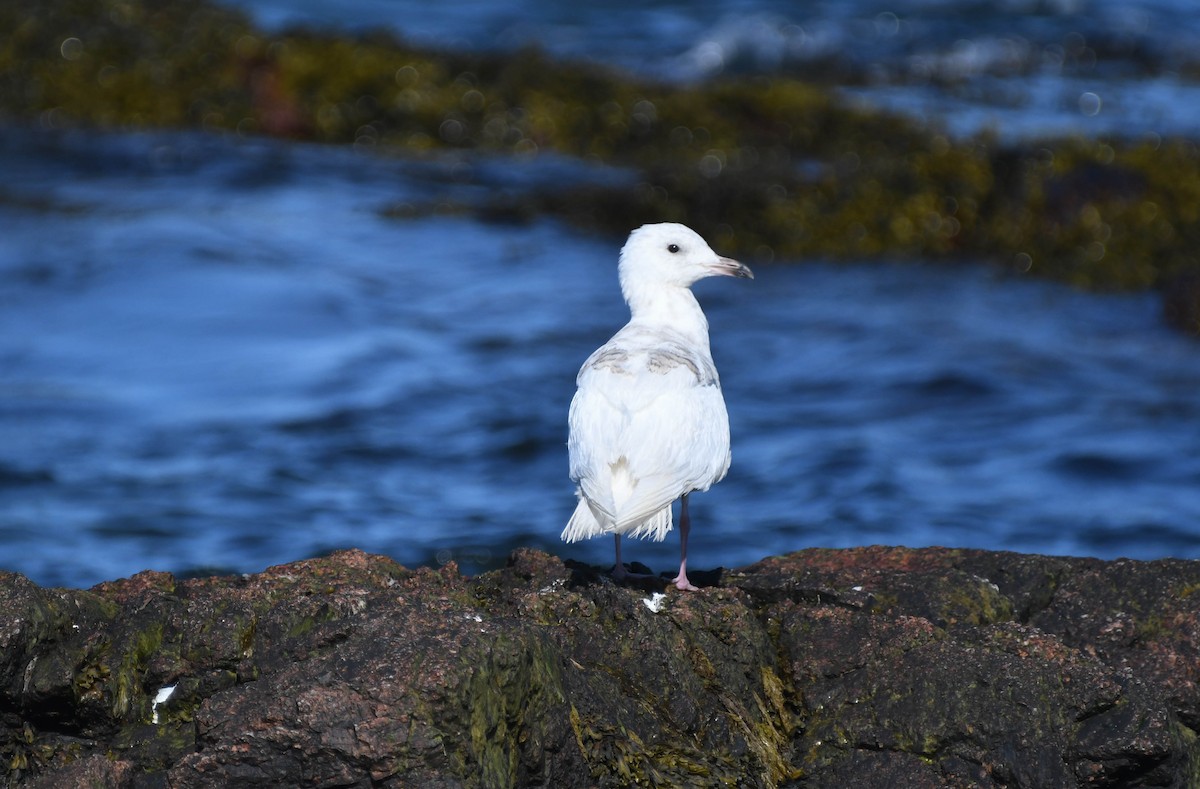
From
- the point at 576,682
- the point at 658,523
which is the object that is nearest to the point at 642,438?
the point at 658,523

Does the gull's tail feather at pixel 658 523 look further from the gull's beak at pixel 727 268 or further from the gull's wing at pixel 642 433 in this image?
the gull's beak at pixel 727 268

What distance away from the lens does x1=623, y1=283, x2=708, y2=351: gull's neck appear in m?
6.56

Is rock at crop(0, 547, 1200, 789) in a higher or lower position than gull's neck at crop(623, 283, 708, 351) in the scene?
lower

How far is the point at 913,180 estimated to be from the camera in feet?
49.8

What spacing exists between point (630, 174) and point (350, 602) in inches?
506

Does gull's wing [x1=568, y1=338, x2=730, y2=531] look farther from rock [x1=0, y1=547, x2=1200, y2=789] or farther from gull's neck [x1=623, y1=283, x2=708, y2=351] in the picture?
gull's neck [x1=623, y1=283, x2=708, y2=351]

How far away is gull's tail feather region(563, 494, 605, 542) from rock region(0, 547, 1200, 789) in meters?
0.12

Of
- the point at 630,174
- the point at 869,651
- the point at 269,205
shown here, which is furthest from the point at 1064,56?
the point at 869,651

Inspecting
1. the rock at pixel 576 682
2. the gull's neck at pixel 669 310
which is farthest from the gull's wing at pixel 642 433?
the gull's neck at pixel 669 310

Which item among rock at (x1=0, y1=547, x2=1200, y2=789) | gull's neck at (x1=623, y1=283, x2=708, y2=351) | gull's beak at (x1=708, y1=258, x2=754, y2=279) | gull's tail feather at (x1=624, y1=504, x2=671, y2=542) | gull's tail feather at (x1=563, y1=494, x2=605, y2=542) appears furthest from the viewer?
gull's beak at (x1=708, y1=258, x2=754, y2=279)

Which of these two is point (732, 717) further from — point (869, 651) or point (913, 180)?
point (913, 180)

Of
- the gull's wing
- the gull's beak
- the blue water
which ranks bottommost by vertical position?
the blue water

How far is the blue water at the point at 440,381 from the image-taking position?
968 centimetres

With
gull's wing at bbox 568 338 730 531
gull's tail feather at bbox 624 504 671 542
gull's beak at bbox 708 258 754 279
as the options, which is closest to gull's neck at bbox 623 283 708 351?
Answer: gull's beak at bbox 708 258 754 279
